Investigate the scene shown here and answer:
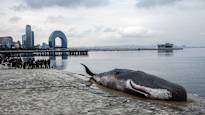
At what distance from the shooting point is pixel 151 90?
48.4 ft

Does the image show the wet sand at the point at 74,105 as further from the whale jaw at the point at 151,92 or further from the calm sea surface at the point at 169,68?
the calm sea surface at the point at 169,68

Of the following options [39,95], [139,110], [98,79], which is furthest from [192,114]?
[98,79]

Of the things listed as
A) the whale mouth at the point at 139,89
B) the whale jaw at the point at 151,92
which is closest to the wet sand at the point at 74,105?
the whale jaw at the point at 151,92

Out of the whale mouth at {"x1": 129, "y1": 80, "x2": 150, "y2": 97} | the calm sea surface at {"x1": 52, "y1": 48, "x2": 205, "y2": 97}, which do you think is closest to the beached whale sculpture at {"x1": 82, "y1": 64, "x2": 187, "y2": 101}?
the whale mouth at {"x1": 129, "y1": 80, "x2": 150, "y2": 97}

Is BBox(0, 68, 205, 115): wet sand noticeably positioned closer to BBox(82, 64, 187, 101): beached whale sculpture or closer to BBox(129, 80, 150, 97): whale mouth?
BBox(82, 64, 187, 101): beached whale sculpture

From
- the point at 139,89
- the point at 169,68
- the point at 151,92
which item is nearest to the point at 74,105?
the point at 151,92

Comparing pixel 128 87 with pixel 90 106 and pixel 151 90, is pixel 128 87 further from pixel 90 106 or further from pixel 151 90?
pixel 90 106

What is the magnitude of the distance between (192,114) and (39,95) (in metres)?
6.64

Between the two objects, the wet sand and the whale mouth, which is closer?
the wet sand

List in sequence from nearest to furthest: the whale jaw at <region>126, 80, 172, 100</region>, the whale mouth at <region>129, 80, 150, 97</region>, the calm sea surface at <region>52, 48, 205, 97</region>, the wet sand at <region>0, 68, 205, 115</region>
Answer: the wet sand at <region>0, 68, 205, 115</region> < the whale jaw at <region>126, 80, 172, 100</region> < the whale mouth at <region>129, 80, 150, 97</region> < the calm sea surface at <region>52, 48, 205, 97</region>

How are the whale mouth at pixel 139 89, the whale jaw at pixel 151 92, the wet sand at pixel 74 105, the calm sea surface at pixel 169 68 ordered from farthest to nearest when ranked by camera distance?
the calm sea surface at pixel 169 68, the whale mouth at pixel 139 89, the whale jaw at pixel 151 92, the wet sand at pixel 74 105

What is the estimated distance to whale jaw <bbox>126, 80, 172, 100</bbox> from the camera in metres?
14.3

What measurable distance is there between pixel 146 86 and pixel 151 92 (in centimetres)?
40

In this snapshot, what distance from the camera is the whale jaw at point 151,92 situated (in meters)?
14.3
